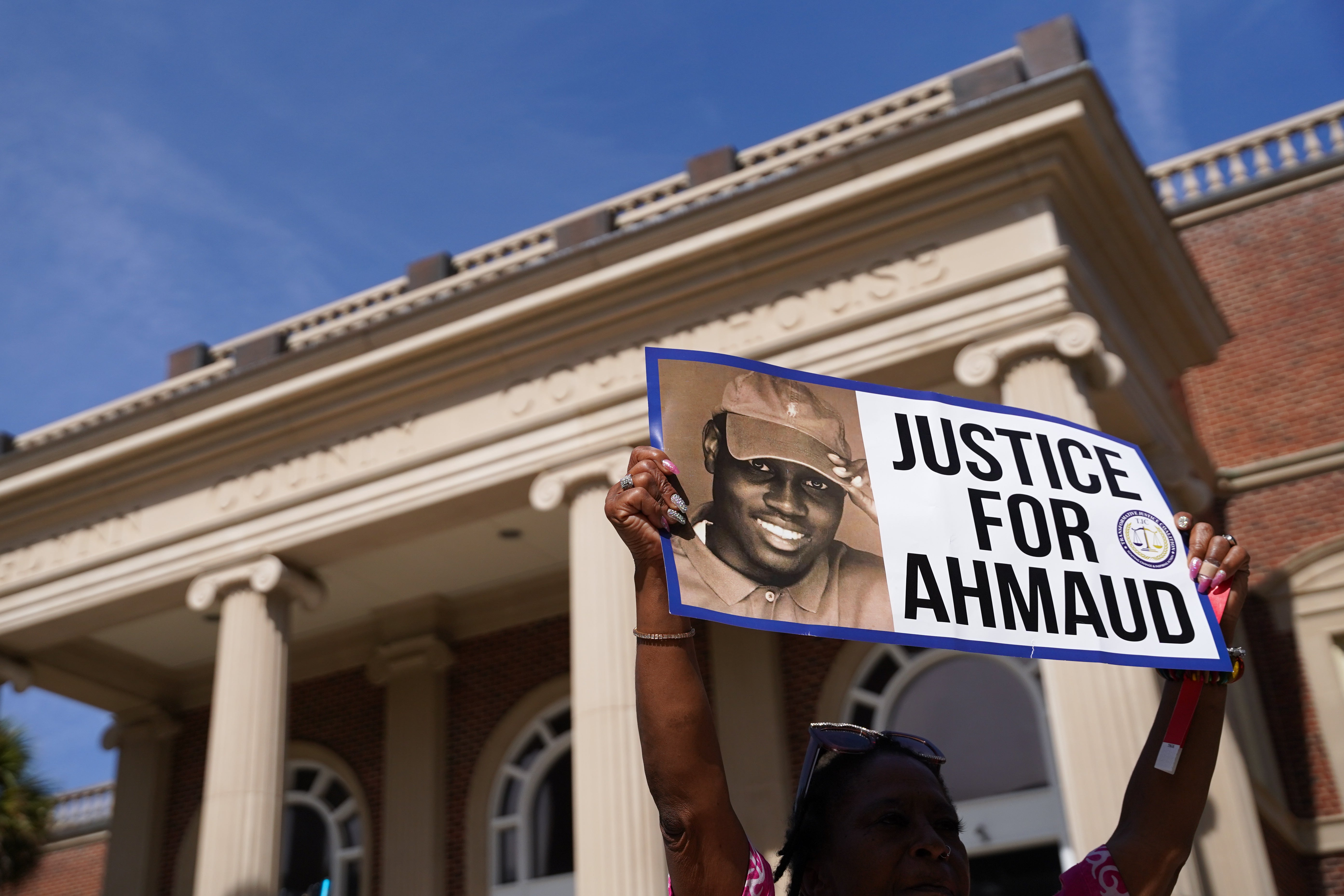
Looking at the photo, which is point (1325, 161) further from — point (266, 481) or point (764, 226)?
point (266, 481)

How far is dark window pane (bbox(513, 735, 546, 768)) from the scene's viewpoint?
17.9 meters

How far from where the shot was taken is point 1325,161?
18.3 metres

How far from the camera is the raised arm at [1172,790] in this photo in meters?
3.21

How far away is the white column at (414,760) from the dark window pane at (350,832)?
82cm

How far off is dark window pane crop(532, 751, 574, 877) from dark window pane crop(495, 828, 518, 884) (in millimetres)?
243

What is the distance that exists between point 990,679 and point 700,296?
524 cm

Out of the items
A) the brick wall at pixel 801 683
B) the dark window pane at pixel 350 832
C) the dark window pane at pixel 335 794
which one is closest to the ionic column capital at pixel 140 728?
the dark window pane at pixel 335 794

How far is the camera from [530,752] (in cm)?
Answer: 1798

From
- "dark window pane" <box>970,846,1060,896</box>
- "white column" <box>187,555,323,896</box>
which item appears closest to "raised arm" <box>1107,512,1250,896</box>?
"dark window pane" <box>970,846,1060,896</box>

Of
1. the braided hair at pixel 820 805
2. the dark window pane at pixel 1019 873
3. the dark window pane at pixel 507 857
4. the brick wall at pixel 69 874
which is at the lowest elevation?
the braided hair at pixel 820 805

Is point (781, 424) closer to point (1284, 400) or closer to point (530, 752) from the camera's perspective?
point (530, 752)

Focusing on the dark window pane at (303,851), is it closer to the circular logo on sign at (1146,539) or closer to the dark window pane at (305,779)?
the dark window pane at (305,779)

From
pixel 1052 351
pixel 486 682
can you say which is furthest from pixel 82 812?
pixel 1052 351

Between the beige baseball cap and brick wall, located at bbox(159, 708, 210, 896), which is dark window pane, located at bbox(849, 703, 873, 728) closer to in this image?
brick wall, located at bbox(159, 708, 210, 896)
